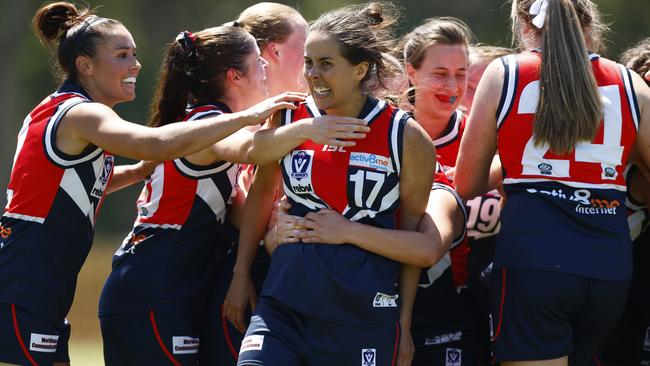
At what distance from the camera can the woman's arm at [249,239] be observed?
13.4 feet

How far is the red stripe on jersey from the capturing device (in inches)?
150

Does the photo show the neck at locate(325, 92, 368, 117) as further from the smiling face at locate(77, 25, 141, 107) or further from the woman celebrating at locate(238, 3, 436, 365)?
the smiling face at locate(77, 25, 141, 107)

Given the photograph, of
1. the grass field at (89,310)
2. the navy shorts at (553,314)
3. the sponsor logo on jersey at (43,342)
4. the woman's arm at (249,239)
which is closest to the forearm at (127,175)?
the woman's arm at (249,239)

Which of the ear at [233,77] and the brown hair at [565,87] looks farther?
the ear at [233,77]

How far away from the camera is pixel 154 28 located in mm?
19328

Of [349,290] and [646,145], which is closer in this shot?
[349,290]

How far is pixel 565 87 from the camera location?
377cm

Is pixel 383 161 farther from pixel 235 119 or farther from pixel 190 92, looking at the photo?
pixel 190 92

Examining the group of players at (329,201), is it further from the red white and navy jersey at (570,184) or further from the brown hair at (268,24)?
the brown hair at (268,24)

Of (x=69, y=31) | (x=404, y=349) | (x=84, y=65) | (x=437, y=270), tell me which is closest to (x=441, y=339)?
(x=437, y=270)

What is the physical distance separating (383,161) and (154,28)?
1626 centimetres

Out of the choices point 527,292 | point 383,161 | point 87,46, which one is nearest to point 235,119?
point 383,161

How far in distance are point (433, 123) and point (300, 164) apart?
119cm

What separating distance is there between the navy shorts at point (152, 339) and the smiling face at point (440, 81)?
155cm
